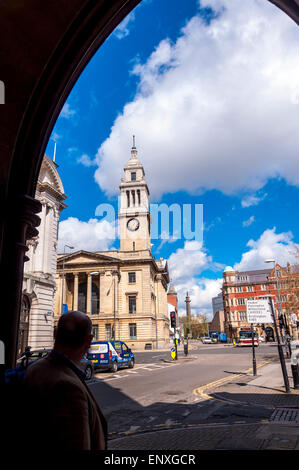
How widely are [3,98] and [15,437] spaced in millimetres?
4562

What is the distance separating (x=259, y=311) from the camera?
13523mm

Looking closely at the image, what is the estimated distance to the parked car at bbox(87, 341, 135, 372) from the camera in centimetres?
1956

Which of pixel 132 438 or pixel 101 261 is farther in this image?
pixel 101 261

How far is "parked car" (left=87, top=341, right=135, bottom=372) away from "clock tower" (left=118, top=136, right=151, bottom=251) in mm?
45897

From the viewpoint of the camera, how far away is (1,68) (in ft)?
15.2

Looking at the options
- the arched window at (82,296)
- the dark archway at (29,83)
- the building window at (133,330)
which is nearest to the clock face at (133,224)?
the arched window at (82,296)

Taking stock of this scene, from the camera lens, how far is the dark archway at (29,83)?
442 centimetres

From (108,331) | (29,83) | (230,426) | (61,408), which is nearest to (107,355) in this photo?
(230,426)

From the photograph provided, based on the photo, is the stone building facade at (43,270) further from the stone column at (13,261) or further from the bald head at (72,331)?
the bald head at (72,331)

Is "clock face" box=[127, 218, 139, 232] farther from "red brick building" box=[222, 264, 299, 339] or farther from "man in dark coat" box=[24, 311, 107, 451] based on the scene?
"man in dark coat" box=[24, 311, 107, 451]

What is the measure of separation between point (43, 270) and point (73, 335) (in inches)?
1103

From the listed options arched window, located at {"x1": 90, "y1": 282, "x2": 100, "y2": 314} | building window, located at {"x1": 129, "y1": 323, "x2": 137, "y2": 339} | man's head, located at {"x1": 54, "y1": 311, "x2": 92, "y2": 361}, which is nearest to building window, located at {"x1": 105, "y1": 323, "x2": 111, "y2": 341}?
building window, located at {"x1": 129, "y1": 323, "x2": 137, "y2": 339}
